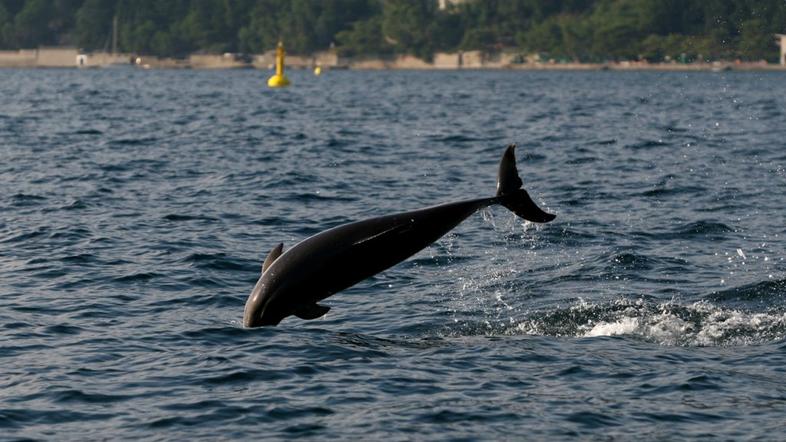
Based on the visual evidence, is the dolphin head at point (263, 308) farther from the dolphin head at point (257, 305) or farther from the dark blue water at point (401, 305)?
the dark blue water at point (401, 305)

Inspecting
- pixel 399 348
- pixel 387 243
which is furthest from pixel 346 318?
pixel 387 243

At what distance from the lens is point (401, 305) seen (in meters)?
18.9

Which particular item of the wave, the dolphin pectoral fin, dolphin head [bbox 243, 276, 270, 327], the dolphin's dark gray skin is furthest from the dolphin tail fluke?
the wave

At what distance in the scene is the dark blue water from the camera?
1342 centimetres

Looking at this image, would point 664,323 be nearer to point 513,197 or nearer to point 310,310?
point 513,197

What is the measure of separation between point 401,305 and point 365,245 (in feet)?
16.5

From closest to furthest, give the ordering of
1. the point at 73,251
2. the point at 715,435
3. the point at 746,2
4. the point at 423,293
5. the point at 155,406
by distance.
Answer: the point at 715,435 → the point at 155,406 → the point at 423,293 → the point at 73,251 → the point at 746,2

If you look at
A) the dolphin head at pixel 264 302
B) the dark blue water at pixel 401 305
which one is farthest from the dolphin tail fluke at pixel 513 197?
the dolphin head at pixel 264 302

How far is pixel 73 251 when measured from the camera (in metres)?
22.7

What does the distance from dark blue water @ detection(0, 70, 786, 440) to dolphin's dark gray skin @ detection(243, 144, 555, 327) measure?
1.20 meters

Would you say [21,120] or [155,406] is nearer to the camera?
[155,406]

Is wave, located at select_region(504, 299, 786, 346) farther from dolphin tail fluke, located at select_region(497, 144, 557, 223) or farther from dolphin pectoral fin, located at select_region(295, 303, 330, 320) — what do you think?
dolphin pectoral fin, located at select_region(295, 303, 330, 320)

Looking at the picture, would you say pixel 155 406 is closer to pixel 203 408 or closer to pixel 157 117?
pixel 203 408

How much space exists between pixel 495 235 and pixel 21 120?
130ft
